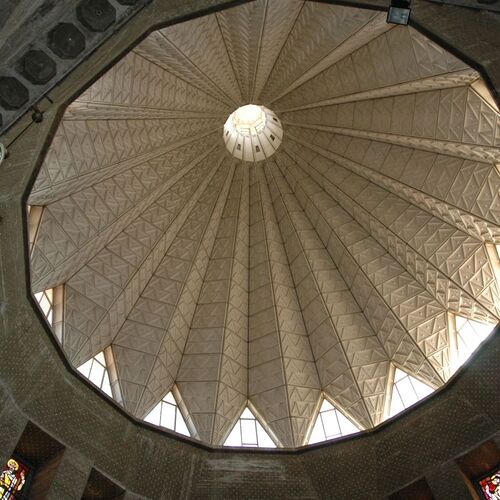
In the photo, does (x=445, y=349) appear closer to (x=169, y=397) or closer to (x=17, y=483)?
(x=169, y=397)

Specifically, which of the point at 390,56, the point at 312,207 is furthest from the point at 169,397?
the point at 390,56

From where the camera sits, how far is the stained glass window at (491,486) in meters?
13.1

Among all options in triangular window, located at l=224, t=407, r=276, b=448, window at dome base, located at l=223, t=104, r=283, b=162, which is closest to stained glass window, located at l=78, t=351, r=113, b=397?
triangular window, located at l=224, t=407, r=276, b=448

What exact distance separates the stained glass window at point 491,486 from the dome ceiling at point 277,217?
2.74 meters

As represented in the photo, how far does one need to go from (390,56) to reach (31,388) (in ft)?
38.5

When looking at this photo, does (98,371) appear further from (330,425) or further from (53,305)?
(330,425)

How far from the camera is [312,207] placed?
19.6m

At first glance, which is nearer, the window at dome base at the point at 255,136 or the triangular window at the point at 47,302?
the triangular window at the point at 47,302

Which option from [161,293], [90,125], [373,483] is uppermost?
[90,125]

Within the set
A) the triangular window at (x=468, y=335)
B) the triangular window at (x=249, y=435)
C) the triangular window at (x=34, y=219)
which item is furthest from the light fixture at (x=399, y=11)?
the triangular window at (x=249, y=435)

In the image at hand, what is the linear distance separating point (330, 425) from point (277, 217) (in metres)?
7.10

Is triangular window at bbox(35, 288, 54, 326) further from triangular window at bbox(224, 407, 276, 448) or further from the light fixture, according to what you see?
the light fixture

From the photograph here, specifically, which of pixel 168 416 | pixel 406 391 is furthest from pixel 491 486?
pixel 168 416

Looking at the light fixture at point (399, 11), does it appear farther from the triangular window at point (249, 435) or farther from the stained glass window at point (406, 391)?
the triangular window at point (249, 435)
